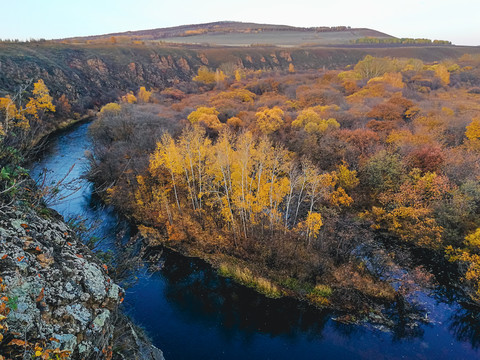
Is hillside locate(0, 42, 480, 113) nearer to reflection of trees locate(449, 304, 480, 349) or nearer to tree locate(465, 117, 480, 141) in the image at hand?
tree locate(465, 117, 480, 141)

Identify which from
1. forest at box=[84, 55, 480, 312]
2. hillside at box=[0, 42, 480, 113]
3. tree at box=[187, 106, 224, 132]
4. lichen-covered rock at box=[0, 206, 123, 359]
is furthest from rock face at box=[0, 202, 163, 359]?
hillside at box=[0, 42, 480, 113]

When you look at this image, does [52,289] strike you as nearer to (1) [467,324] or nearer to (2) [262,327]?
(2) [262,327]

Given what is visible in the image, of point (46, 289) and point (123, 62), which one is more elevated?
point (123, 62)

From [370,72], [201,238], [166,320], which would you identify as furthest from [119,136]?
[370,72]

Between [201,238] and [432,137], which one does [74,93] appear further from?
[432,137]

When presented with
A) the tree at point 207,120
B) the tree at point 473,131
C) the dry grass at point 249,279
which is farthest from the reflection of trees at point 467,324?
the tree at point 207,120

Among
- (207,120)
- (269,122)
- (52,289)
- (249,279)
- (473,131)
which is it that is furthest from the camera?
(207,120)

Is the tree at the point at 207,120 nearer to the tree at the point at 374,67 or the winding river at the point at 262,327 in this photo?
the winding river at the point at 262,327

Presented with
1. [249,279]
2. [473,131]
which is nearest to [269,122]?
[473,131]
